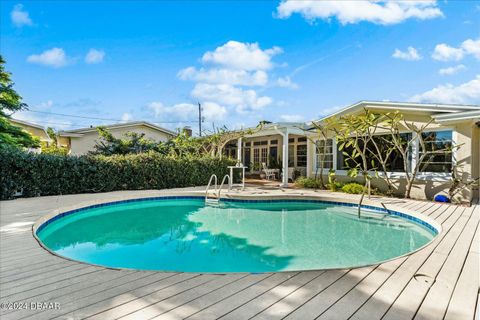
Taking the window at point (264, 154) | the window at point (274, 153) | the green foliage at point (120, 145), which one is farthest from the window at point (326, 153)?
the green foliage at point (120, 145)

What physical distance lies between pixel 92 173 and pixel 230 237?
21.4 feet

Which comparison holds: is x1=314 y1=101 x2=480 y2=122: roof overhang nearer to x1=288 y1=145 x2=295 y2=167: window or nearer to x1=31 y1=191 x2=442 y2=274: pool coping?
x1=31 y1=191 x2=442 y2=274: pool coping

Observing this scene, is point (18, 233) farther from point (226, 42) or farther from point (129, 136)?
point (226, 42)

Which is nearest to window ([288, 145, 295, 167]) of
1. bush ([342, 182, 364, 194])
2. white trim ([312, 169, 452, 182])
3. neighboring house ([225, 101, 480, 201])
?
neighboring house ([225, 101, 480, 201])

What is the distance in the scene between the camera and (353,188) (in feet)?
31.8

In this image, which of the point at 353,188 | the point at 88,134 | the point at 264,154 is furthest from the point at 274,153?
the point at 88,134

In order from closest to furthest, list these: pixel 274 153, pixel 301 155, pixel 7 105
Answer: pixel 7 105 < pixel 301 155 < pixel 274 153

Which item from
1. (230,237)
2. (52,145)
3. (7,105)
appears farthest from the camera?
(52,145)

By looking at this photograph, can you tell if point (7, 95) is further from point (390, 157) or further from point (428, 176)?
point (428, 176)

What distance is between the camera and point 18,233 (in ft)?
14.6

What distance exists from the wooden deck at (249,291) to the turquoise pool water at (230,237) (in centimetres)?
141

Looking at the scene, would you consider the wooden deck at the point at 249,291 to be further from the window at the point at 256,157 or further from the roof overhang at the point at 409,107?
the window at the point at 256,157

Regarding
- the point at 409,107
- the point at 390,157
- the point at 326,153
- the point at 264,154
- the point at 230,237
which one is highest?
the point at 409,107

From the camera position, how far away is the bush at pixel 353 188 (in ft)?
31.5
